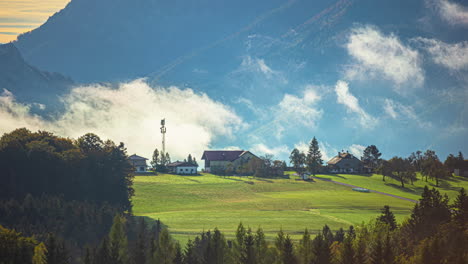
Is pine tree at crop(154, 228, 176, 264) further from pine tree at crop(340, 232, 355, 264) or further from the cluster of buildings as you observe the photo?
the cluster of buildings

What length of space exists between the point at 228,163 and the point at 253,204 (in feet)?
226

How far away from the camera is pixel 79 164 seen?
81.9 metres

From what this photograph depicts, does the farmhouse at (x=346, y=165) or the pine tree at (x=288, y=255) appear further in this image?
the farmhouse at (x=346, y=165)

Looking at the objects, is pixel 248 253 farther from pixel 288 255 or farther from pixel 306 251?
pixel 306 251

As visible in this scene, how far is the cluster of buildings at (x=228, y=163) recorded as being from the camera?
160 m

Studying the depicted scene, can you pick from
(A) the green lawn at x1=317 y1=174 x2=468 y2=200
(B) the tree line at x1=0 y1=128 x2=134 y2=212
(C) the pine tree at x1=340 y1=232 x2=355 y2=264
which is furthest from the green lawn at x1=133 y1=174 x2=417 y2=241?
(C) the pine tree at x1=340 y1=232 x2=355 y2=264

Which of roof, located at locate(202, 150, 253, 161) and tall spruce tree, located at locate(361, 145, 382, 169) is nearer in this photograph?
tall spruce tree, located at locate(361, 145, 382, 169)

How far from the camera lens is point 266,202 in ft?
325

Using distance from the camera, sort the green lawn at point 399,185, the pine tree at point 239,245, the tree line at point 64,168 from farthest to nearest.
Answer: the green lawn at point 399,185 → the tree line at point 64,168 → the pine tree at point 239,245

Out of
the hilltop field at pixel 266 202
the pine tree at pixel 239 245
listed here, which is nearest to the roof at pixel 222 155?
the hilltop field at pixel 266 202

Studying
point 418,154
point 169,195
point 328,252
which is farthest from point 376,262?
point 418,154

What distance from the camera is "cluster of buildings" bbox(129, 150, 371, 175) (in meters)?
160

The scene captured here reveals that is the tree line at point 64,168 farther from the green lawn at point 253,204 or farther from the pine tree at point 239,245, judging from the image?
the pine tree at point 239,245

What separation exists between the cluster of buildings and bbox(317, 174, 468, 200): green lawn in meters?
20.1
